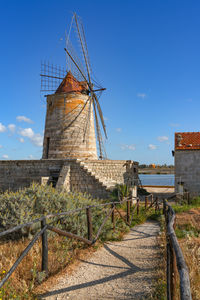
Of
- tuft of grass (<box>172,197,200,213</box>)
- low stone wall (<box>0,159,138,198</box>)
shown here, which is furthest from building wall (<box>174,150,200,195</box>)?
low stone wall (<box>0,159,138,198</box>)

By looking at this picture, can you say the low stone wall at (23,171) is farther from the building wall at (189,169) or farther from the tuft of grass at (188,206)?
the building wall at (189,169)

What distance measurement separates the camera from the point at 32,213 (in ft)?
18.0

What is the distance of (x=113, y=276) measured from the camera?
3.69 m

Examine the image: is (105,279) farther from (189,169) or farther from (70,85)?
(70,85)

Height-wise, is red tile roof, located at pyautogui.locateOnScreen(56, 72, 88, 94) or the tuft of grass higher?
red tile roof, located at pyautogui.locateOnScreen(56, 72, 88, 94)

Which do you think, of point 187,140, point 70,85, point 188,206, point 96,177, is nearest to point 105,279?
point 96,177

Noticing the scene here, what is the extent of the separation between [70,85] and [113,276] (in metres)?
15.4

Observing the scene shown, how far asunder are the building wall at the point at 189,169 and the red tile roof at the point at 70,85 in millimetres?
8906

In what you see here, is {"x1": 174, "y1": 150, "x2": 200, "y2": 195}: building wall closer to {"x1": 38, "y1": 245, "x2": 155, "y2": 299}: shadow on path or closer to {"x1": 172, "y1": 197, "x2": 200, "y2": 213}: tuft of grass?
{"x1": 172, "y1": 197, "x2": 200, "y2": 213}: tuft of grass

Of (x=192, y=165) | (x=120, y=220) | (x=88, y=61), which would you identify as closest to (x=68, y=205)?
(x=120, y=220)

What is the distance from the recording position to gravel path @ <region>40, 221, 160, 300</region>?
3139 millimetres

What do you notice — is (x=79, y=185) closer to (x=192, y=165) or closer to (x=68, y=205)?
(x=68, y=205)

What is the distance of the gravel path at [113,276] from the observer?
3.14 meters

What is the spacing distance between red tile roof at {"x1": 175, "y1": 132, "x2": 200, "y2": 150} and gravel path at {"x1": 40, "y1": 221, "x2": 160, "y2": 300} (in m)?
13.2
